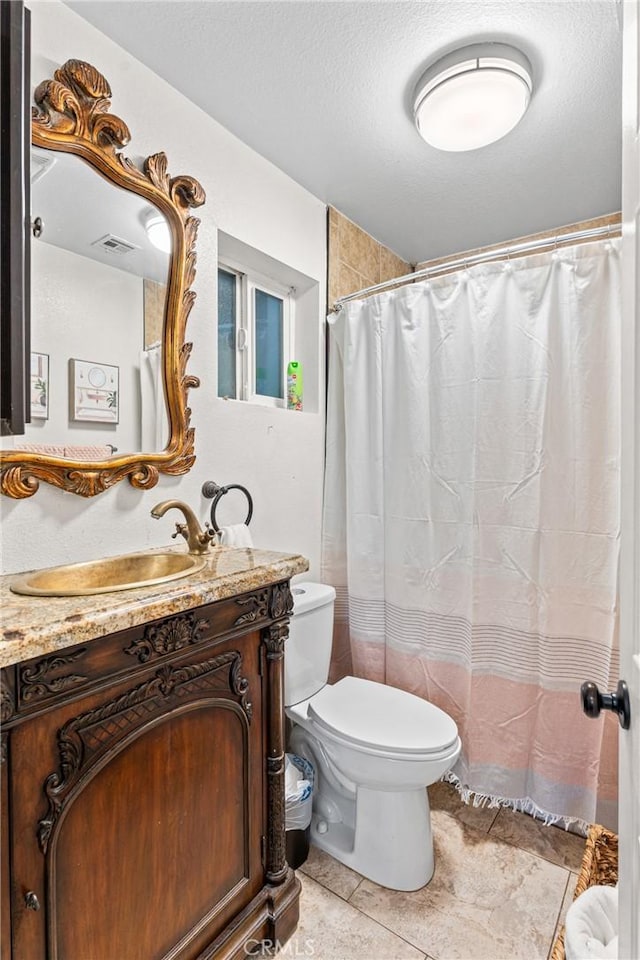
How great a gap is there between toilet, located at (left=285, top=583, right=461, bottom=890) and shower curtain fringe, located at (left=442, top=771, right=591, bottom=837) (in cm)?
36

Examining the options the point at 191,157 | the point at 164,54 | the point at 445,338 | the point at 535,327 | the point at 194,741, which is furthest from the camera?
the point at 445,338

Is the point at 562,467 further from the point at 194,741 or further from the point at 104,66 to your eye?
the point at 104,66

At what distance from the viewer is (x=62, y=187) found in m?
1.25

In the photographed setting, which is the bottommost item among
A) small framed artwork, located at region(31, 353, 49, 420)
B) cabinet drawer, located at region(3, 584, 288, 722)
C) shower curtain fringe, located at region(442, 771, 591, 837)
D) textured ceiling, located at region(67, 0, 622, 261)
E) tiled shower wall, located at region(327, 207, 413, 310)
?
shower curtain fringe, located at region(442, 771, 591, 837)

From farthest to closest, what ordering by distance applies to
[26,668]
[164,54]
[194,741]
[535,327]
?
[535,327], [164,54], [194,741], [26,668]

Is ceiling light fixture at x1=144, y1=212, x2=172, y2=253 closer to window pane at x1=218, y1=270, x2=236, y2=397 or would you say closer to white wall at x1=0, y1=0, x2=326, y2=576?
white wall at x1=0, y1=0, x2=326, y2=576

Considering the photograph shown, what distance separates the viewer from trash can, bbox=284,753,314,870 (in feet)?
4.94

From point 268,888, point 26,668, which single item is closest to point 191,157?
point 26,668

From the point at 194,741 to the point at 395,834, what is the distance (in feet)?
2.68

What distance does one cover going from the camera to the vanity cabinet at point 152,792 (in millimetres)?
783

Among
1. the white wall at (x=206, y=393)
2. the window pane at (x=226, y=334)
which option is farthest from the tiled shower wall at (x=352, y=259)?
the window pane at (x=226, y=334)

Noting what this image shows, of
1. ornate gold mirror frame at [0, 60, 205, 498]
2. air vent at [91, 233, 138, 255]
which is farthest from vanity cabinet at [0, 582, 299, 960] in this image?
air vent at [91, 233, 138, 255]

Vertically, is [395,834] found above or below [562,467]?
below

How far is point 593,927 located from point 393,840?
639 mm
